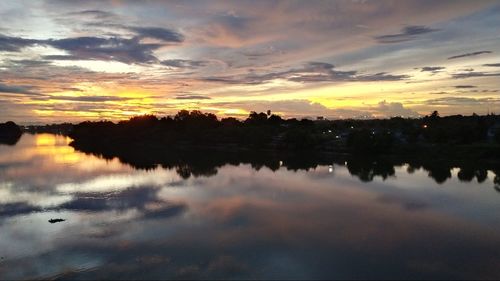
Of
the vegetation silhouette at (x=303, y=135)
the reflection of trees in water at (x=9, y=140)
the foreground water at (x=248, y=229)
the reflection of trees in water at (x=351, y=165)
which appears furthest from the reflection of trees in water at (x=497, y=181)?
the reflection of trees in water at (x=9, y=140)

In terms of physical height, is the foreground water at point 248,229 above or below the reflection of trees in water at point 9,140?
above

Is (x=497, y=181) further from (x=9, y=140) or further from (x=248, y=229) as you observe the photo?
(x=9, y=140)

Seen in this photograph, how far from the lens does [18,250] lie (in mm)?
15625

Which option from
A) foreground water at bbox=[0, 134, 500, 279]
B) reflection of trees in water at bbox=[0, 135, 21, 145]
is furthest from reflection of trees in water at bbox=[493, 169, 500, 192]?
reflection of trees in water at bbox=[0, 135, 21, 145]

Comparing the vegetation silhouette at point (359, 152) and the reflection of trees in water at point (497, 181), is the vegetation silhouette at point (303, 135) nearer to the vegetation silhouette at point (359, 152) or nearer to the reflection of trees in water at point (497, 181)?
the vegetation silhouette at point (359, 152)

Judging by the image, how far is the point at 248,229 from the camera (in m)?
18.9

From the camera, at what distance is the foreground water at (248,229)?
14.0 m

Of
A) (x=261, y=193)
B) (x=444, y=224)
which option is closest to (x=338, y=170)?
(x=261, y=193)

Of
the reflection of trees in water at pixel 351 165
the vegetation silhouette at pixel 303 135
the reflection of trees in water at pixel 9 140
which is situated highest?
the vegetation silhouette at pixel 303 135

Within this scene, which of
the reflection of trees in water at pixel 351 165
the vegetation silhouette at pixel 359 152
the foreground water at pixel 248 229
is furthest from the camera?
the vegetation silhouette at pixel 359 152

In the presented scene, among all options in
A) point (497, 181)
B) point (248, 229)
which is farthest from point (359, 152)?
point (248, 229)

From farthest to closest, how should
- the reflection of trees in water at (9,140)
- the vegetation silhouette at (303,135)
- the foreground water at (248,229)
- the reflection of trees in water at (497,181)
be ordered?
the reflection of trees in water at (9,140)
the vegetation silhouette at (303,135)
the reflection of trees in water at (497,181)
the foreground water at (248,229)

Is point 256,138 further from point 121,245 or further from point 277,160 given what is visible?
point 121,245

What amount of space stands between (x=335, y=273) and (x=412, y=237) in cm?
584
